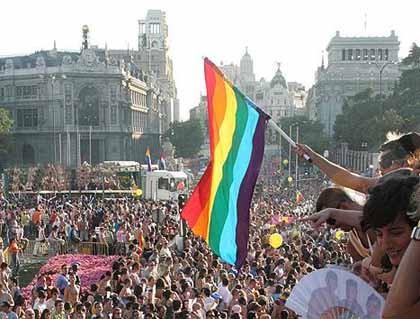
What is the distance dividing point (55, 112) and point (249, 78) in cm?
11506

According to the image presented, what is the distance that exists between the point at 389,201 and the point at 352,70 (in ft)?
311

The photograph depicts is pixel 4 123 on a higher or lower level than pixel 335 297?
higher

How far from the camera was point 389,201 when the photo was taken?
106 inches

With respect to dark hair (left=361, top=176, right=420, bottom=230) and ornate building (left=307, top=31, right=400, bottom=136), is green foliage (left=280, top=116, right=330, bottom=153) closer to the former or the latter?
ornate building (left=307, top=31, right=400, bottom=136)

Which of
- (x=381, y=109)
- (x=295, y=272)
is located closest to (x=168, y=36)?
(x=381, y=109)

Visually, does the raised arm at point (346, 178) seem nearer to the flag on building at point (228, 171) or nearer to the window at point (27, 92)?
the flag on building at point (228, 171)

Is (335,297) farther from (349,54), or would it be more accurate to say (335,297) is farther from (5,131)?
(349,54)

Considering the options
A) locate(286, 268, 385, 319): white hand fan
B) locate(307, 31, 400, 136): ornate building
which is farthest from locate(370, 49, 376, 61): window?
locate(286, 268, 385, 319): white hand fan

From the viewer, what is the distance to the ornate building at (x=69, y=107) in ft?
276

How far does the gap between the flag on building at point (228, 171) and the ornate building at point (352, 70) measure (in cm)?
8425

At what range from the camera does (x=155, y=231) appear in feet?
66.4

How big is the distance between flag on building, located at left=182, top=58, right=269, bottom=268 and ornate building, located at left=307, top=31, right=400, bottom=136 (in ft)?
276

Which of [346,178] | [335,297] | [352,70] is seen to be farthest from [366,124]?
[335,297]

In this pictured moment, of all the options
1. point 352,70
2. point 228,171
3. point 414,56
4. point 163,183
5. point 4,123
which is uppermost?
point 352,70
